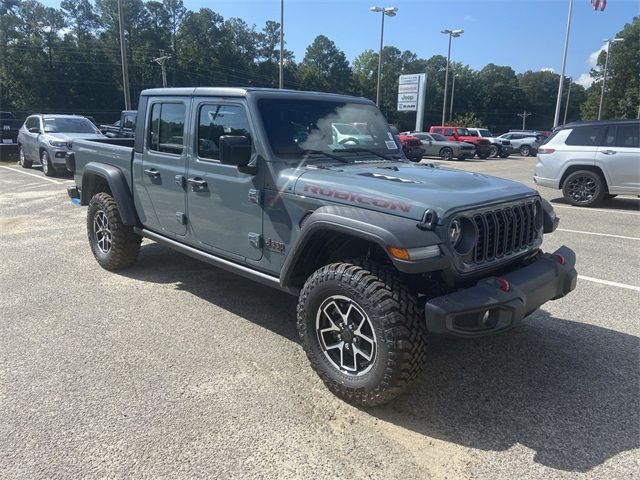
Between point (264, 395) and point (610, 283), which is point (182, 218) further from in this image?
point (610, 283)

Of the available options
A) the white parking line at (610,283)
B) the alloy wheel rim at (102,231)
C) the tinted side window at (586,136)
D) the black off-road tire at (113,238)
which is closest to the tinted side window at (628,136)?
the tinted side window at (586,136)

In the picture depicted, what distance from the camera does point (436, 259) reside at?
2.78m

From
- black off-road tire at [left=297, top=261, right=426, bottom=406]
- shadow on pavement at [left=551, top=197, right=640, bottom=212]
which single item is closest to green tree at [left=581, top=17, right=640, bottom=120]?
shadow on pavement at [left=551, top=197, right=640, bottom=212]

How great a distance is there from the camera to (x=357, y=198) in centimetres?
313

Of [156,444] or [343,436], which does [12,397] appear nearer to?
[156,444]

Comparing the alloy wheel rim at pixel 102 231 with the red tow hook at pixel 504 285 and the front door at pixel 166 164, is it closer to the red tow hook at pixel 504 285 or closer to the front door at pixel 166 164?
the front door at pixel 166 164

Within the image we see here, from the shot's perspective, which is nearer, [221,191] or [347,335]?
[347,335]

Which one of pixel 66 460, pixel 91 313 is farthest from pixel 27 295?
pixel 66 460

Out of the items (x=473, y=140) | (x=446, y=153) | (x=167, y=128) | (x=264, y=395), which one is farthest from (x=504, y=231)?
(x=473, y=140)

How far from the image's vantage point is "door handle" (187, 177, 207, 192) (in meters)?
4.17

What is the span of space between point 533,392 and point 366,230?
1.56 m

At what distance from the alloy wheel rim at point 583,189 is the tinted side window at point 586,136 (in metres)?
0.68

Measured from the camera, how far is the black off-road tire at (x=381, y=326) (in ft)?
9.26

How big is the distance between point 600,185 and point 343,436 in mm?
9293
